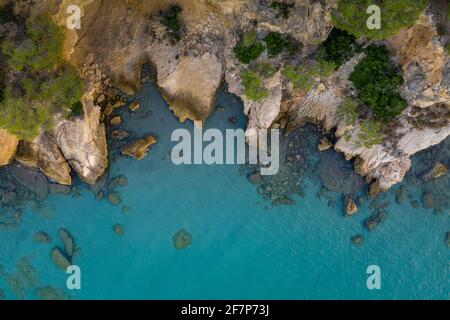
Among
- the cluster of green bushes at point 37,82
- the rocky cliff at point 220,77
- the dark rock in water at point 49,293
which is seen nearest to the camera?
the cluster of green bushes at point 37,82

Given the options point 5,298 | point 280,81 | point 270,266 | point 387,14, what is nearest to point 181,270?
point 270,266

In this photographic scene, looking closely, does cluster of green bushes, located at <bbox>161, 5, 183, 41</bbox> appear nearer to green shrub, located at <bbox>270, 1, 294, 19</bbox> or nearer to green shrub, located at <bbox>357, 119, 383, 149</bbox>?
green shrub, located at <bbox>270, 1, 294, 19</bbox>

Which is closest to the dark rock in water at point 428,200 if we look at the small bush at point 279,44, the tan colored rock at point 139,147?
the small bush at point 279,44

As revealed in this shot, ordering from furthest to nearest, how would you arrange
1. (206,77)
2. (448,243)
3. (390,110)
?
(448,243) → (206,77) → (390,110)

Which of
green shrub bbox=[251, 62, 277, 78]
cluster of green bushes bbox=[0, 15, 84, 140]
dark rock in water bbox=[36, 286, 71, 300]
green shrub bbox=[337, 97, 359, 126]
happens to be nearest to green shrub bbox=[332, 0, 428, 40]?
green shrub bbox=[251, 62, 277, 78]

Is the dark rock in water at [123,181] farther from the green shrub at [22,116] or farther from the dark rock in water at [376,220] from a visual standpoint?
the dark rock in water at [376,220]
